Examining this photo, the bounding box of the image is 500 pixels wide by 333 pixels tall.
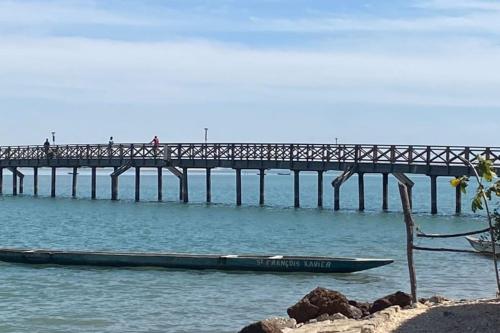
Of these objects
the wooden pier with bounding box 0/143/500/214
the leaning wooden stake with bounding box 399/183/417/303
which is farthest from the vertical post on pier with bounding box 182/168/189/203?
the leaning wooden stake with bounding box 399/183/417/303

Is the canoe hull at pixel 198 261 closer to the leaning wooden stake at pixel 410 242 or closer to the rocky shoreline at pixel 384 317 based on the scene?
the leaning wooden stake at pixel 410 242

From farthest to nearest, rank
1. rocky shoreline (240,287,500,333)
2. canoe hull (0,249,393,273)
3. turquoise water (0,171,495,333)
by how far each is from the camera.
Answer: canoe hull (0,249,393,273) → turquoise water (0,171,495,333) → rocky shoreline (240,287,500,333)

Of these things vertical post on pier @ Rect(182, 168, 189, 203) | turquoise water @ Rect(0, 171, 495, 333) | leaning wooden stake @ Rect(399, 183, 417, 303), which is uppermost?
vertical post on pier @ Rect(182, 168, 189, 203)

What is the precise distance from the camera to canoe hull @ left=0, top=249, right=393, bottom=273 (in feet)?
84.6

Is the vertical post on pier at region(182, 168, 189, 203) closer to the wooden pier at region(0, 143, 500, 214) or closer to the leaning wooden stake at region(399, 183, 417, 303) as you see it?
the wooden pier at region(0, 143, 500, 214)

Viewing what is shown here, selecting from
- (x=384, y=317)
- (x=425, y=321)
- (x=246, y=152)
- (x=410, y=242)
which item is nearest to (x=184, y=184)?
(x=246, y=152)

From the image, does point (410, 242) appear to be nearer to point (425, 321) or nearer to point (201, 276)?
point (425, 321)

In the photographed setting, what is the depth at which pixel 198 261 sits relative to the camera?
2703cm

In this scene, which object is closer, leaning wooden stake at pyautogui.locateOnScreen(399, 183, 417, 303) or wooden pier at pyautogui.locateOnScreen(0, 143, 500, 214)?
leaning wooden stake at pyautogui.locateOnScreen(399, 183, 417, 303)

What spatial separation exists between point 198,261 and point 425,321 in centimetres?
1233

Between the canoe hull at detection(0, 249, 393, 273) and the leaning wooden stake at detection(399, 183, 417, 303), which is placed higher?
the leaning wooden stake at detection(399, 183, 417, 303)

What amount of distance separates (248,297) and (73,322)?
4526 mm

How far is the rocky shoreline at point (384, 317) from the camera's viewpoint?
49.4 ft

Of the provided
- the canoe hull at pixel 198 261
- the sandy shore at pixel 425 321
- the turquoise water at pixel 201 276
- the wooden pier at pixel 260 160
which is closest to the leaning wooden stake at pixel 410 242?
the sandy shore at pixel 425 321
